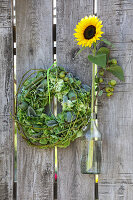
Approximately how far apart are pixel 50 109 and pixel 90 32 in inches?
16.7

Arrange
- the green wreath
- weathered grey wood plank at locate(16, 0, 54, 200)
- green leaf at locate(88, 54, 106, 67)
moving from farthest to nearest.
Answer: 1. weathered grey wood plank at locate(16, 0, 54, 200)
2. the green wreath
3. green leaf at locate(88, 54, 106, 67)

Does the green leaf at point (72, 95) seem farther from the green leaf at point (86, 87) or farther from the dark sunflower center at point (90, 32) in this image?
the dark sunflower center at point (90, 32)

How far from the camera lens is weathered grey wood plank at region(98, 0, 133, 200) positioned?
121 cm

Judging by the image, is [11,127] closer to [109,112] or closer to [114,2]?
[109,112]

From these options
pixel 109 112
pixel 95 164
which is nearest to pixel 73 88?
pixel 109 112

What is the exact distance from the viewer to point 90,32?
41.5 inches

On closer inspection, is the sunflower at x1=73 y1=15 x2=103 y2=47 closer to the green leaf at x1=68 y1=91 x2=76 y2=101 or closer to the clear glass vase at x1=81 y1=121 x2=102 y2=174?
the green leaf at x1=68 y1=91 x2=76 y2=101

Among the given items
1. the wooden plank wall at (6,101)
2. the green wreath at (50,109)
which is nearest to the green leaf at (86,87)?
the green wreath at (50,109)

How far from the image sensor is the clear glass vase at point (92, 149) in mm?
1146

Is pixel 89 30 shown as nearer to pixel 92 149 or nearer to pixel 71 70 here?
pixel 71 70

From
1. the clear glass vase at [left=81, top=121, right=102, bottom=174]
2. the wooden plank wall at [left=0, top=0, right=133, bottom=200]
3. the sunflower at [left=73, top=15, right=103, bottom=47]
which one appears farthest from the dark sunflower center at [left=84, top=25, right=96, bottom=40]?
the clear glass vase at [left=81, top=121, right=102, bottom=174]

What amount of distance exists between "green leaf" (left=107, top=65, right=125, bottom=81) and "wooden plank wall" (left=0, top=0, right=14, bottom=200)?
56cm

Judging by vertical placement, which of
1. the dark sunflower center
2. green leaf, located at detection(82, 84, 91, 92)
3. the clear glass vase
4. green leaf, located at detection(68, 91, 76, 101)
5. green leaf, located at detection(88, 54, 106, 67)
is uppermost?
the dark sunflower center

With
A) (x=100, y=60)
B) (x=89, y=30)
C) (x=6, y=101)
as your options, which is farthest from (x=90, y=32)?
(x=6, y=101)
